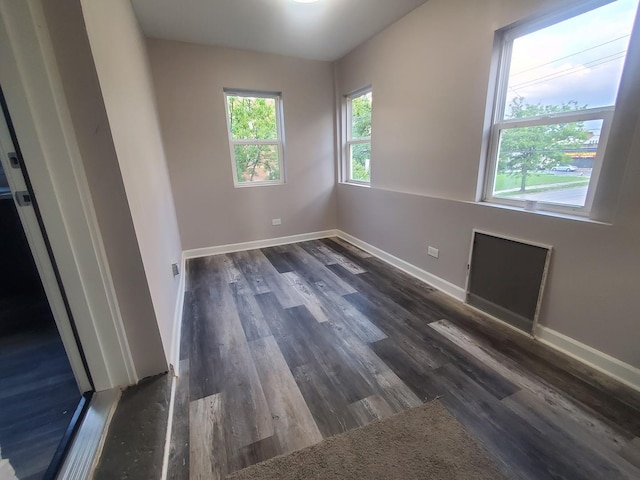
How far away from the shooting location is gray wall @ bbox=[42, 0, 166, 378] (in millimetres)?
1007

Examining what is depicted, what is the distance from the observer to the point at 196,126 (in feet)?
11.2

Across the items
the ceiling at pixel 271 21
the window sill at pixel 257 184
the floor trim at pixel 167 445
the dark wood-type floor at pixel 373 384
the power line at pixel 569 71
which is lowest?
the dark wood-type floor at pixel 373 384

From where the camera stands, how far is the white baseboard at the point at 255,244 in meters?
3.79

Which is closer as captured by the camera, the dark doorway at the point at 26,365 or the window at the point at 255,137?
the dark doorway at the point at 26,365

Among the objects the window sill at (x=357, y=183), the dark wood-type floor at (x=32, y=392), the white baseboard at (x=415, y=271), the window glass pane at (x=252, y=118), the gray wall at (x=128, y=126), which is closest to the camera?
the dark wood-type floor at (x=32, y=392)

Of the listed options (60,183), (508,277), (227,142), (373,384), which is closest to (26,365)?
(60,183)

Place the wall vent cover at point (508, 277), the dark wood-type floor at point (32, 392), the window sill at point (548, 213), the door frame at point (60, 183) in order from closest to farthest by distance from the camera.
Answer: the door frame at point (60, 183) < the dark wood-type floor at point (32, 392) < the window sill at point (548, 213) < the wall vent cover at point (508, 277)

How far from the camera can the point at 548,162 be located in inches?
73.4

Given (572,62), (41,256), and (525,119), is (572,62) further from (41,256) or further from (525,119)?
(41,256)

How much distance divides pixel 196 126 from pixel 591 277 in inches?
154

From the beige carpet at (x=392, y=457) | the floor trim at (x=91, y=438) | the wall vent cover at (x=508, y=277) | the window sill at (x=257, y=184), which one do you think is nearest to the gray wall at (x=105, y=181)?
the floor trim at (x=91, y=438)

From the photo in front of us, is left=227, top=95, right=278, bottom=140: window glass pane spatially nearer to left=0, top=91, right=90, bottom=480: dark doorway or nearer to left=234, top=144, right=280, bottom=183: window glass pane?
left=234, top=144, right=280, bottom=183: window glass pane

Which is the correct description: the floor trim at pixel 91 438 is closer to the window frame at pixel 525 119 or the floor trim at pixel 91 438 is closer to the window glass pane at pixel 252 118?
the window frame at pixel 525 119

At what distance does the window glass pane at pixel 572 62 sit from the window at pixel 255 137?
2.76 metres
